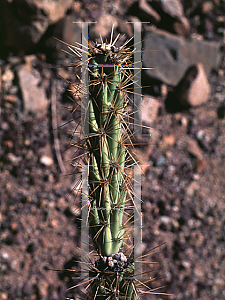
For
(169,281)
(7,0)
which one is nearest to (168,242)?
(169,281)

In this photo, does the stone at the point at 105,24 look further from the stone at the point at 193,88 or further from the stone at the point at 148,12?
the stone at the point at 193,88

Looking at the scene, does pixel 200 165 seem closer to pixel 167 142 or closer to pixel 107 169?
pixel 167 142

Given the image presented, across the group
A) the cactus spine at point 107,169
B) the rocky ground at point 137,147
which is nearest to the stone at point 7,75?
the rocky ground at point 137,147

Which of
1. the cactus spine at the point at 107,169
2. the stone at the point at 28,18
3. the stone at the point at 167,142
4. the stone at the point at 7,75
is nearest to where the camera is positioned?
the cactus spine at the point at 107,169

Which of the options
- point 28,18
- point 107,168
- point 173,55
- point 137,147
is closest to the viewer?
point 107,168

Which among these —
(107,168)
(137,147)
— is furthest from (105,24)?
(107,168)

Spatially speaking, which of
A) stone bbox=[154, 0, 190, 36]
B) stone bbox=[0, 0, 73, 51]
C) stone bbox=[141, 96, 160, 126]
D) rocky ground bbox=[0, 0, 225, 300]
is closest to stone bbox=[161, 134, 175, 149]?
rocky ground bbox=[0, 0, 225, 300]

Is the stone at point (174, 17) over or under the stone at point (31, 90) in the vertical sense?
over

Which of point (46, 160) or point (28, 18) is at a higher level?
point (28, 18)
